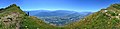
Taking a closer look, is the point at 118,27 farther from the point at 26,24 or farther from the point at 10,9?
the point at 10,9

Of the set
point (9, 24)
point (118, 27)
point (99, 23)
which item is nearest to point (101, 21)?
point (99, 23)

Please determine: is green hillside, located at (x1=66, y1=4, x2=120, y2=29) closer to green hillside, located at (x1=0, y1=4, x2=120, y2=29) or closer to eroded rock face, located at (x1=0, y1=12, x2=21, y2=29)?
green hillside, located at (x1=0, y1=4, x2=120, y2=29)

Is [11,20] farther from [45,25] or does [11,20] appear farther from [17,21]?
[45,25]

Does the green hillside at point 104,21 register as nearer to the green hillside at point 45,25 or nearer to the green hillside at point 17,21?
the green hillside at point 45,25

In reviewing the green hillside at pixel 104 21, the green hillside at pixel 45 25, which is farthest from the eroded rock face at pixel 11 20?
the green hillside at pixel 104 21

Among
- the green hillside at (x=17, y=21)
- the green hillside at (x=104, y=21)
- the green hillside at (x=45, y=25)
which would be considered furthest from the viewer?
the green hillside at (x=104, y=21)

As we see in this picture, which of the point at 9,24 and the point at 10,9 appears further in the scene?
the point at 10,9

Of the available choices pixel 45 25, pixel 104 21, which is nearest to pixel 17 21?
pixel 45 25

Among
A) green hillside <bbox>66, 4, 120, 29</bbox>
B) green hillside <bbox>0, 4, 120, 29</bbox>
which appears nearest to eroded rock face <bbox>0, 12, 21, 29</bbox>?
green hillside <bbox>0, 4, 120, 29</bbox>
